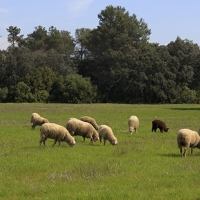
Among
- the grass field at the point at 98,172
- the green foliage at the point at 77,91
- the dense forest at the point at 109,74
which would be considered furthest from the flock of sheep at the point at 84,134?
the green foliage at the point at 77,91

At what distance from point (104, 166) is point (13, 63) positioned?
278ft

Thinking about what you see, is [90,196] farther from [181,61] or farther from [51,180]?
[181,61]

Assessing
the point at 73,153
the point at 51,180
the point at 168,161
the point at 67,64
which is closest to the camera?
the point at 51,180

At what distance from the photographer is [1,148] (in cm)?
2020

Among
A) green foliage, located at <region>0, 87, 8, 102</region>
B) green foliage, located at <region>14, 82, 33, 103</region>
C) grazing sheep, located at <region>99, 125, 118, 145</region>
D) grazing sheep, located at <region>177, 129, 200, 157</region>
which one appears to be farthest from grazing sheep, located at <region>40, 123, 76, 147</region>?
green foliage, located at <region>0, 87, 8, 102</region>

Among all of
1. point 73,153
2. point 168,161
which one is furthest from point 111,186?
point 73,153

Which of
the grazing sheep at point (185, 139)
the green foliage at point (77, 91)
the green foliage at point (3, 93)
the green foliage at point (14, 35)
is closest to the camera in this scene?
the grazing sheep at point (185, 139)

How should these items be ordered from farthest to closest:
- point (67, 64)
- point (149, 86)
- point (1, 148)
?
point (67, 64) → point (149, 86) → point (1, 148)

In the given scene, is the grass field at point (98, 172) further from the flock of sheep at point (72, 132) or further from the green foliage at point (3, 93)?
the green foliage at point (3, 93)

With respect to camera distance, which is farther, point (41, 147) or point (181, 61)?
point (181, 61)

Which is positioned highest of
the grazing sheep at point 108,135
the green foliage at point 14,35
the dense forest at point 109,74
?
the green foliage at point 14,35

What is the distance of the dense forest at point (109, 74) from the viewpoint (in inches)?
3615

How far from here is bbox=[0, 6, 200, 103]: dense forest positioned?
91812mm

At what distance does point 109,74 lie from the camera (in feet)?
319
